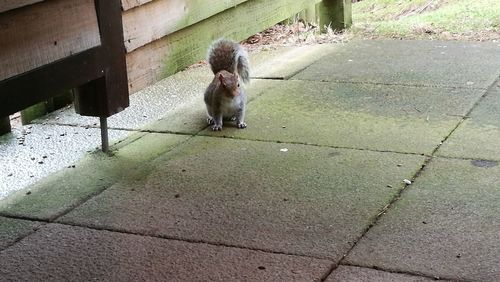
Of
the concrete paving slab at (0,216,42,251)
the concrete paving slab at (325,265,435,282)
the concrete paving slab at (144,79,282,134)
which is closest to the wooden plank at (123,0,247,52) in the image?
the concrete paving slab at (144,79,282,134)

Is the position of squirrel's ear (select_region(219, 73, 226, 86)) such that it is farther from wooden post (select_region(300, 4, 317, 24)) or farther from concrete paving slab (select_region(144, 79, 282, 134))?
wooden post (select_region(300, 4, 317, 24))

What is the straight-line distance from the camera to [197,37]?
6051mm

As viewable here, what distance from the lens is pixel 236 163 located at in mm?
4289

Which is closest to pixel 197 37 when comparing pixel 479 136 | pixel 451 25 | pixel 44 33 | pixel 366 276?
pixel 44 33

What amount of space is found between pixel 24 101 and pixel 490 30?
4986 millimetres

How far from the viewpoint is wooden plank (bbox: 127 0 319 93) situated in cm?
533

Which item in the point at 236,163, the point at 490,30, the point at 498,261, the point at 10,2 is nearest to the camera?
the point at 498,261

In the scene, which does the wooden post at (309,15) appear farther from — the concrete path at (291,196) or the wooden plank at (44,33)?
the wooden plank at (44,33)

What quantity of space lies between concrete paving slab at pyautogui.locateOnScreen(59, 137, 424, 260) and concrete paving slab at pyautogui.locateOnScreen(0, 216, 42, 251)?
0.51 feet

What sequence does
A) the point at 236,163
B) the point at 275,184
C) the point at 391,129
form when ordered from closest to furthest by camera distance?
the point at 275,184 → the point at 236,163 → the point at 391,129

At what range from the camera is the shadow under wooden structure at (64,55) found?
3.58 metres

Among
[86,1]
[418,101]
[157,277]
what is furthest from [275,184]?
[418,101]

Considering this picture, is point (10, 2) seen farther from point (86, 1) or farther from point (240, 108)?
point (240, 108)

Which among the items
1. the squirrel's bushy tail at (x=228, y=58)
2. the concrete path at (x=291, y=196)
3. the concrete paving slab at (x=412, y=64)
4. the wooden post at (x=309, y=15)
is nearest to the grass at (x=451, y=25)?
the concrete paving slab at (x=412, y=64)
